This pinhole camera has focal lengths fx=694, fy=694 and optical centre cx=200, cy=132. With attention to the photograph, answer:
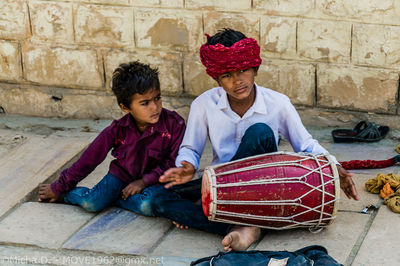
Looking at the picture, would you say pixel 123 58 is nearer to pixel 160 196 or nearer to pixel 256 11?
pixel 256 11

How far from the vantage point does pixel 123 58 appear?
5309 mm

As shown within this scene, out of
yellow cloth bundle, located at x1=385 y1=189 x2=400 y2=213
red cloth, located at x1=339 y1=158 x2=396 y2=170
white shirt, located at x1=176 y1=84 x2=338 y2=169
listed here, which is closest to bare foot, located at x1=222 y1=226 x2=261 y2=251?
white shirt, located at x1=176 y1=84 x2=338 y2=169

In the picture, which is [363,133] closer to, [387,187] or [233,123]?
[387,187]

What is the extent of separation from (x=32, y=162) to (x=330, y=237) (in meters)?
2.16

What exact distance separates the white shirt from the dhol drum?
295 millimetres

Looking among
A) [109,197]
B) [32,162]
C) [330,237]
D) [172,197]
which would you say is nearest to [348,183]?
[330,237]

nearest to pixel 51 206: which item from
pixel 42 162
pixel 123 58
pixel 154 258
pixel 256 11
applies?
pixel 42 162

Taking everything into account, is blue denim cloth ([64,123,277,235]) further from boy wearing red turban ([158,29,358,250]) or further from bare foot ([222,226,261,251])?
bare foot ([222,226,261,251])

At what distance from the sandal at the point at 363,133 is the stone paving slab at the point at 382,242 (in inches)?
41.8

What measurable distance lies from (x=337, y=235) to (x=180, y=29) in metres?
2.19

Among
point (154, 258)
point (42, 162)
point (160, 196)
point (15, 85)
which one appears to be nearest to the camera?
point (154, 258)

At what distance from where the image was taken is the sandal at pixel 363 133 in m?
4.76

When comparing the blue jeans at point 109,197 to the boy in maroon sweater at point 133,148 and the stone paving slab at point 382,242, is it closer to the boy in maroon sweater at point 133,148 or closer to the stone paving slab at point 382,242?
the boy in maroon sweater at point 133,148

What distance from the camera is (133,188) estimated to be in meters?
3.97
